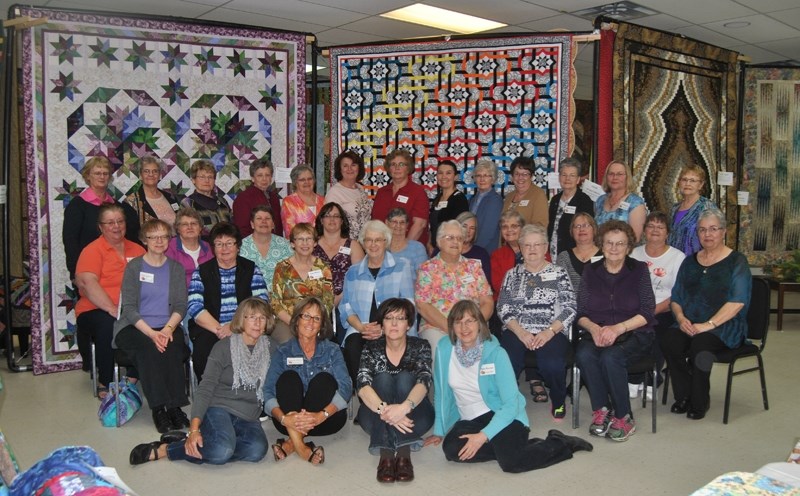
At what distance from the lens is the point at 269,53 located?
5414mm

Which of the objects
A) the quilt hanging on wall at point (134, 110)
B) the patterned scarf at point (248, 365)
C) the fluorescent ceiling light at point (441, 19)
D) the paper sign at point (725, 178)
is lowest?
the patterned scarf at point (248, 365)

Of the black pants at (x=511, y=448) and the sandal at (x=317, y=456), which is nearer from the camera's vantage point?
the black pants at (x=511, y=448)

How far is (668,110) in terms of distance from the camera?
5621 mm

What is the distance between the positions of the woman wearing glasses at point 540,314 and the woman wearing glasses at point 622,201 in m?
0.85

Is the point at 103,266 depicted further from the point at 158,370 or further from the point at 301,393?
the point at 301,393

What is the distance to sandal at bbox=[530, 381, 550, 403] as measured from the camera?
13.6 ft

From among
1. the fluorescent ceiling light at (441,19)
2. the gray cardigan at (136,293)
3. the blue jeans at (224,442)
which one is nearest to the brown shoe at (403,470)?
the blue jeans at (224,442)

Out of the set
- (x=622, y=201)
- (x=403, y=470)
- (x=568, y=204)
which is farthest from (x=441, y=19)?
(x=403, y=470)

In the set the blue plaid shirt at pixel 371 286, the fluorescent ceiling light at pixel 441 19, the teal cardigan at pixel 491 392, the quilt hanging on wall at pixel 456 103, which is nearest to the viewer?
the teal cardigan at pixel 491 392

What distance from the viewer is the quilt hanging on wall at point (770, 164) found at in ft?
23.1

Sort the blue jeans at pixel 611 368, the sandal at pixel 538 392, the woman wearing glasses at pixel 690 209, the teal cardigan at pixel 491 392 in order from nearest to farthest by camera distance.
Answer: the teal cardigan at pixel 491 392 < the blue jeans at pixel 611 368 < the sandal at pixel 538 392 < the woman wearing glasses at pixel 690 209

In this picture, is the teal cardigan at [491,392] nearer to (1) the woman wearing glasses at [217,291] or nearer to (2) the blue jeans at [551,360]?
(2) the blue jeans at [551,360]

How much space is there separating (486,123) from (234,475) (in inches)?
129

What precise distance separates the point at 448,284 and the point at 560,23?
11.9ft
